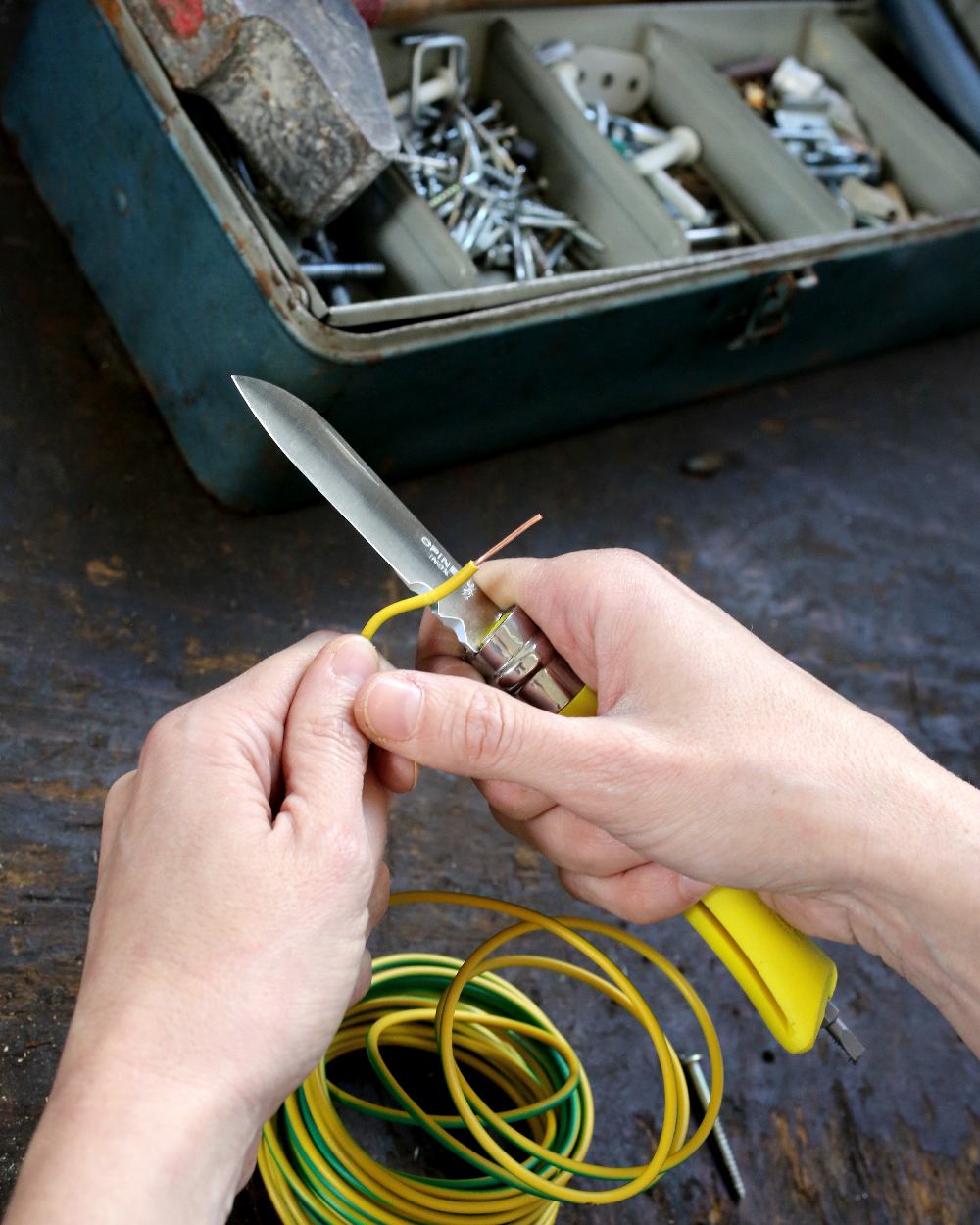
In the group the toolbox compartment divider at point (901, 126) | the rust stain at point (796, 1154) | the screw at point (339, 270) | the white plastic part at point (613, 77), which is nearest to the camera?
the rust stain at point (796, 1154)

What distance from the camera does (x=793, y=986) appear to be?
2.84 feet

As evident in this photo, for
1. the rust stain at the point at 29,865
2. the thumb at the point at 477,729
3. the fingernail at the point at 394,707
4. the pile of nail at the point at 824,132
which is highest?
the fingernail at the point at 394,707

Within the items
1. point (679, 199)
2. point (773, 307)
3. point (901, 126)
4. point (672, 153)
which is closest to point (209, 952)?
point (773, 307)

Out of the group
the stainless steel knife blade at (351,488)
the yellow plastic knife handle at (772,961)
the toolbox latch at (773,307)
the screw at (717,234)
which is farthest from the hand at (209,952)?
the screw at (717,234)

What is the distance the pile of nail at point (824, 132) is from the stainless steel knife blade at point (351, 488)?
1.29m

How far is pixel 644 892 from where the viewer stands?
37.5 inches

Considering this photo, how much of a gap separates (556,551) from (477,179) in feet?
1.79

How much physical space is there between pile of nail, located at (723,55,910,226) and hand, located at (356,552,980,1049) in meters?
1.28

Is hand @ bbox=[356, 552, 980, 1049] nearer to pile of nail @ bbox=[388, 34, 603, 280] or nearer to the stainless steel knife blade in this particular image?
the stainless steel knife blade

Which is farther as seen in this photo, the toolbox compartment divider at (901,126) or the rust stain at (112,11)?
the toolbox compartment divider at (901,126)

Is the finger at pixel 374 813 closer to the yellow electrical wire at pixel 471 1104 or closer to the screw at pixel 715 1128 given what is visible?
the yellow electrical wire at pixel 471 1104

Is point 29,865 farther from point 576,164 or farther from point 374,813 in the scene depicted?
point 576,164

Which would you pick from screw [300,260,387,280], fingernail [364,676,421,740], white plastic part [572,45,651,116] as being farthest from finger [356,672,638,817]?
white plastic part [572,45,651,116]

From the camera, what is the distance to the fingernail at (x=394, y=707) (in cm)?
77
